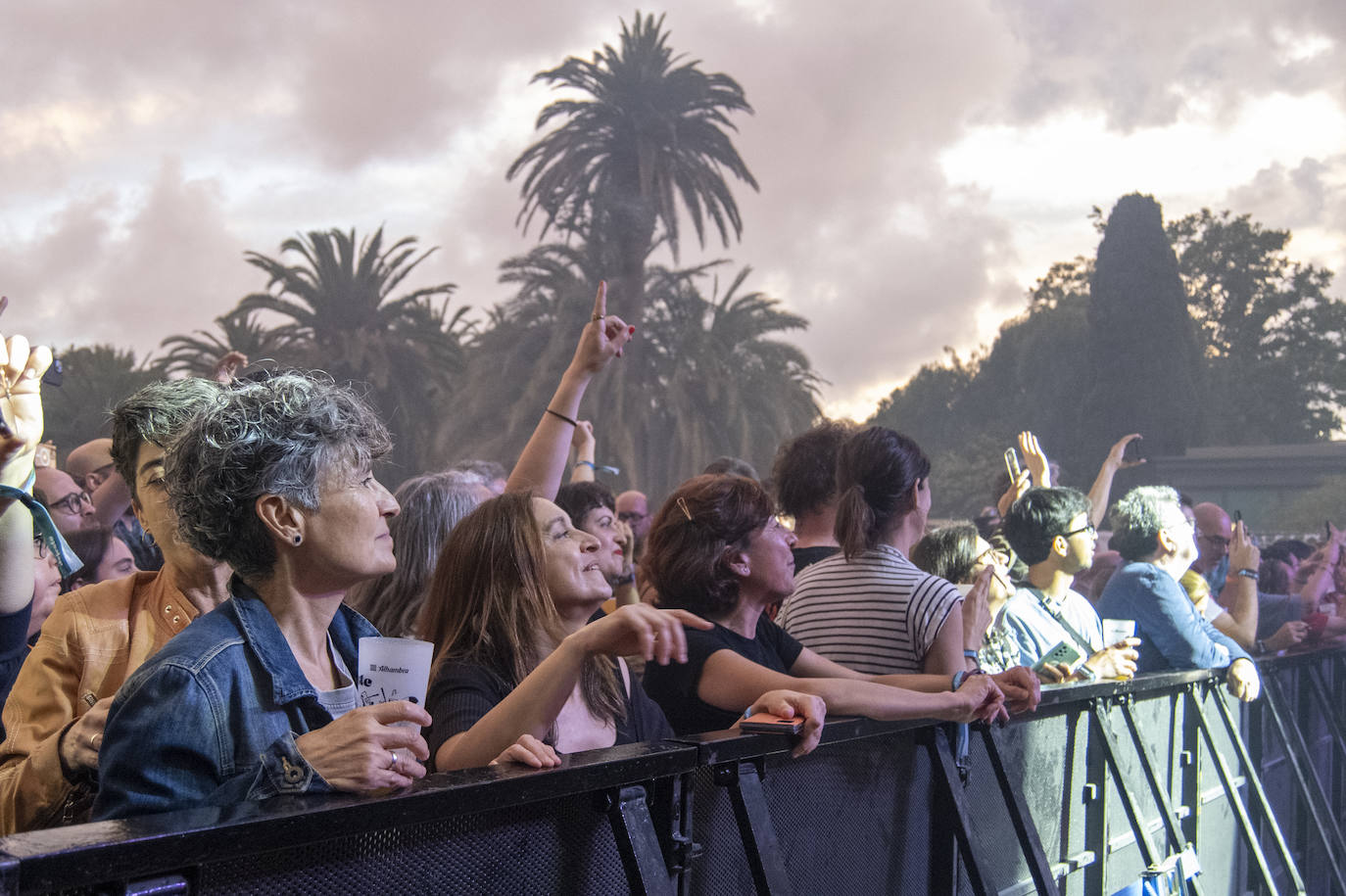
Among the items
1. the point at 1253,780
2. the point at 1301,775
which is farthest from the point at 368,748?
the point at 1301,775

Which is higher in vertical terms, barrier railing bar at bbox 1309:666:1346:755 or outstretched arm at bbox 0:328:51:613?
outstretched arm at bbox 0:328:51:613

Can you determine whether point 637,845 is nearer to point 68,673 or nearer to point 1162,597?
point 68,673

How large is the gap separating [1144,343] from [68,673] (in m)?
38.0

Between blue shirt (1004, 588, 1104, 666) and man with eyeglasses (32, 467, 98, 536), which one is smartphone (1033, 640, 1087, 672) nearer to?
blue shirt (1004, 588, 1104, 666)

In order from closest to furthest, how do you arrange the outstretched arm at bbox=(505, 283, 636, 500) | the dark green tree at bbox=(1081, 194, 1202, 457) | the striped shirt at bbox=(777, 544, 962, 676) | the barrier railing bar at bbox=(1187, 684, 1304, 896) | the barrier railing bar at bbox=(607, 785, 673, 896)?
the barrier railing bar at bbox=(607, 785, 673, 896)
the striped shirt at bbox=(777, 544, 962, 676)
the outstretched arm at bbox=(505, 283, 636, 500)
the barrier railing bar at bbox=(1187, 684, 1304, 896)
the dark green tree at bbox=(1081, 194, 1202, 457)

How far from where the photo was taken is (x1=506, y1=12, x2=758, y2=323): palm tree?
3309 centimetres

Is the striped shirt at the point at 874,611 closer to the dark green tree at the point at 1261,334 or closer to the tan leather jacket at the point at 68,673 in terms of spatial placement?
the tan leather jacket at the point at 68,673

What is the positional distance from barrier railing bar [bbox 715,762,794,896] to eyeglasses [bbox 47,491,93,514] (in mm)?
3293

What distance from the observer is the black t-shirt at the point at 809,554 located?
13.4 feet

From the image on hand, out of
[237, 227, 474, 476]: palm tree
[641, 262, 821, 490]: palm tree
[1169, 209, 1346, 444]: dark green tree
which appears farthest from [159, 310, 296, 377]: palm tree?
[1169, 209, 1346, 444]: dark green tree

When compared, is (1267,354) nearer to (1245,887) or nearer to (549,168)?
(549,168)

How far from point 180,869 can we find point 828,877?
147cm

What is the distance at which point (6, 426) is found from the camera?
2057 millimetres

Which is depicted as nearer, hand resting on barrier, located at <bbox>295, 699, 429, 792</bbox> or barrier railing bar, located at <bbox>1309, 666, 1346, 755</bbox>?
hand resting on barrier, located at <bbox>295, 699, 429, 792</bbox>
